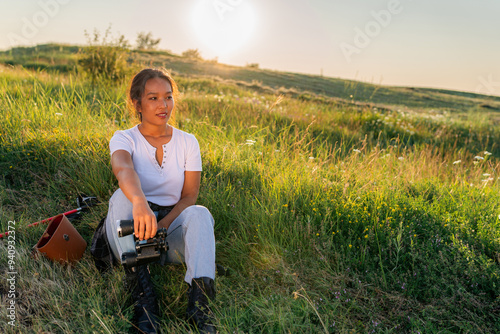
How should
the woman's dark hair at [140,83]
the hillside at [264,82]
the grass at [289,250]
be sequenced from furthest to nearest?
the hillside at [264,82]
the woman's dark hair at [140,83]
the grass at [289,250]

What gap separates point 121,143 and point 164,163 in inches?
13.9

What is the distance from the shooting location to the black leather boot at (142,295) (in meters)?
2.54

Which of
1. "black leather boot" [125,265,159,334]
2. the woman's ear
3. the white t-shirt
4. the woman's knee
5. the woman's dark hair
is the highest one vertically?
the woman's dark hair

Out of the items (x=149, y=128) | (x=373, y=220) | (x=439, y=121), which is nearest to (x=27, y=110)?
(x=149, y=128)

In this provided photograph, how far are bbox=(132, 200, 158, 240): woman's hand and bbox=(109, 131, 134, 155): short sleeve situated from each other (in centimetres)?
59

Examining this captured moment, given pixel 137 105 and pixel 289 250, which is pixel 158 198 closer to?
pixel 137 105

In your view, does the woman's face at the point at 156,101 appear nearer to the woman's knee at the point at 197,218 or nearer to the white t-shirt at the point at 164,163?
the white t-shirt at the point at 164,163

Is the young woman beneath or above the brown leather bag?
above

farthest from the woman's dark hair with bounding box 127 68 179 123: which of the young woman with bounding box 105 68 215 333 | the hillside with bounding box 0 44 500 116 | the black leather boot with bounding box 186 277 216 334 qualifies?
the hillside with bounding box 0 44 500 116

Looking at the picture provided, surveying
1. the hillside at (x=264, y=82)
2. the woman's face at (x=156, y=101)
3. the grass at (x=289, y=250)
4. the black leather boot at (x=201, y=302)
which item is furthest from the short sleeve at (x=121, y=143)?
the hillside at (x=264, y=82)

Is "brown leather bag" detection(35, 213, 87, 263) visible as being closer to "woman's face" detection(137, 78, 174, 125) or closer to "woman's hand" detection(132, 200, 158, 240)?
"woman's hand" detection(132, 200, 158, 240)

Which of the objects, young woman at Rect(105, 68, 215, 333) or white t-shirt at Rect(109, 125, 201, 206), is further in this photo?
white t-shirt at Rect(109, 125, 201, 206)

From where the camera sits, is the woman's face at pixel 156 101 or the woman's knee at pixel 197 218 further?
the woman's face at pixel 156 101

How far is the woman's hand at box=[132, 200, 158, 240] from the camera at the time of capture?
2.39m
